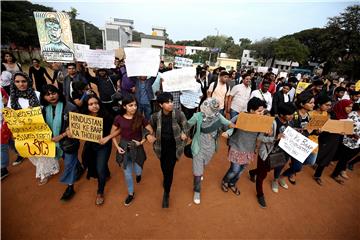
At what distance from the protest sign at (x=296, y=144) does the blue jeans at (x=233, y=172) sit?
0.76 metres

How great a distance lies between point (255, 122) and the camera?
2.63 meters

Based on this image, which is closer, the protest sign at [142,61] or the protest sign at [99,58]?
the protest sign at [142,61]

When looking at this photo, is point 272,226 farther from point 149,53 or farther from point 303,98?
point 149,53

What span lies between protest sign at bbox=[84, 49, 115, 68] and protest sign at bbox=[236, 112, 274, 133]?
12.3 feet

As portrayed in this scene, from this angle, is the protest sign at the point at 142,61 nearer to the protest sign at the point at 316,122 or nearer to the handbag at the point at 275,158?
the handbag at the point at 275,158

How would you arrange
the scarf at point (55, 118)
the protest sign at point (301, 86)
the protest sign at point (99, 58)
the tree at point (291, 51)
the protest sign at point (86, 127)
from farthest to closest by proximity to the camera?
the tree at point (291, 51) → the protest sign at point (301, 86) → the protest sign at point (99, 58) → the scarf at point (55, 118) → the protest sign at point (86, 127)

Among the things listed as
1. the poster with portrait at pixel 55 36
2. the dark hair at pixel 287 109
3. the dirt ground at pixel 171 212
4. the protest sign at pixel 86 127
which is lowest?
the dirt ground at pixel 171 212

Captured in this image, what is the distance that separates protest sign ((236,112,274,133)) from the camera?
8.52ft

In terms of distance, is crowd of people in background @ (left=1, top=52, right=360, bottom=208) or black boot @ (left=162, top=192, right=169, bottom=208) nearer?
crowd of people in background @ (left=1, top=52, right=360, bottom=208)

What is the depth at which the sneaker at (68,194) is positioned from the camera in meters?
3.03

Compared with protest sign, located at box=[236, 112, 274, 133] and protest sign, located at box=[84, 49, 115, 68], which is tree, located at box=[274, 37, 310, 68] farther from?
protest sign, located at box=[236, 112, 274, 133]

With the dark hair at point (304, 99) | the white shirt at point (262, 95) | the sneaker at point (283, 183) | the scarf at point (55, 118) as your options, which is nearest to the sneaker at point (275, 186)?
the sneaker at point (283, 183)

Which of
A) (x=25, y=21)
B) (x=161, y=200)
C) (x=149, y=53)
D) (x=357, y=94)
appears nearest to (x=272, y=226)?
(x=161, y=200)

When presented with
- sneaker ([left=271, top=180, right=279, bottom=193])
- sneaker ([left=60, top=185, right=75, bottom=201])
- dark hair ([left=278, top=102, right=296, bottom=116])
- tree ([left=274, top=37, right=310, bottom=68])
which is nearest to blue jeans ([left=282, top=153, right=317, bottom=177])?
sneaker ([left=271, top=180, right=279, bottom=193])
